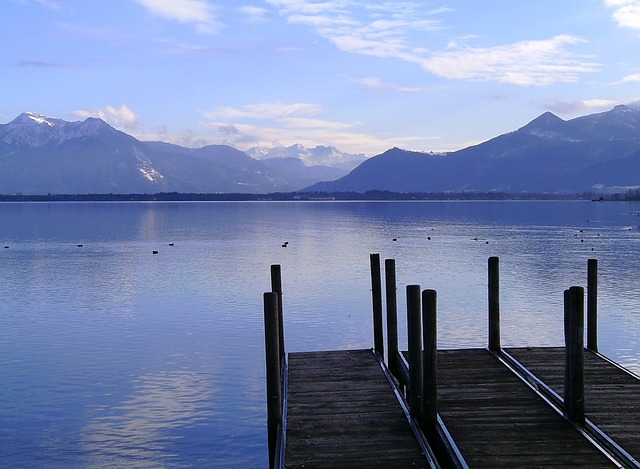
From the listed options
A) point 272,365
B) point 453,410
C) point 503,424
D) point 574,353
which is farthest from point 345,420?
point 574,353

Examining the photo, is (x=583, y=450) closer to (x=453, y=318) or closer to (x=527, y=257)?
(x=453, y=318)

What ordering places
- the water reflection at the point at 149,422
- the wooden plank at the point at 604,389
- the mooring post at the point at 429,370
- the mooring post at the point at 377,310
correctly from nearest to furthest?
the wooden plank at the point at 604,389
the mooring post at the point at 429,370
the water reflection at the point at 149,422
the mooring post at the point at 377,310

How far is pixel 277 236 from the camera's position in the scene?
110 meters

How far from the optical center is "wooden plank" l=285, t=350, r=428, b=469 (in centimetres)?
1403

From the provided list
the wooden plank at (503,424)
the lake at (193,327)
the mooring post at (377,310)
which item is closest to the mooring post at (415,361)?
the wooden plank at (503,424)

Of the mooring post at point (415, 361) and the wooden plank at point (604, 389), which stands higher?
the mooring post at point (415, 361)

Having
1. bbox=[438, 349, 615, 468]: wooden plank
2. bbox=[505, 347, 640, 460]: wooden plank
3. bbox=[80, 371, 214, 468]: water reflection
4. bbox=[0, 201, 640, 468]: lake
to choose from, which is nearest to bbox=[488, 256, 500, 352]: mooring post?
bbox=[505, 347, 640, 460]: wooden plank

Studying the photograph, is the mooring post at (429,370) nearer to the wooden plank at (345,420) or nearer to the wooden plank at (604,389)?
the wooden plank at (345,420)

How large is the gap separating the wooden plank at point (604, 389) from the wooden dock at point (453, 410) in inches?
1.0

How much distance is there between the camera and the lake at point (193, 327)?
2153 cm

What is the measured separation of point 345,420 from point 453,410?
8.05 feet

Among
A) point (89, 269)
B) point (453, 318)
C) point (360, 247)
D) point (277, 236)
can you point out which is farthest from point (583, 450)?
point (277, 236)

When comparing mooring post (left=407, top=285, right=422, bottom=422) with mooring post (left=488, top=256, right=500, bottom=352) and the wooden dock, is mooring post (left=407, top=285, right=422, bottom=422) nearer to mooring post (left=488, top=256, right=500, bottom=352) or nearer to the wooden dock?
the wooden dock

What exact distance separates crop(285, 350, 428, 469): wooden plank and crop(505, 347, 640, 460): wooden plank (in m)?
4.05
